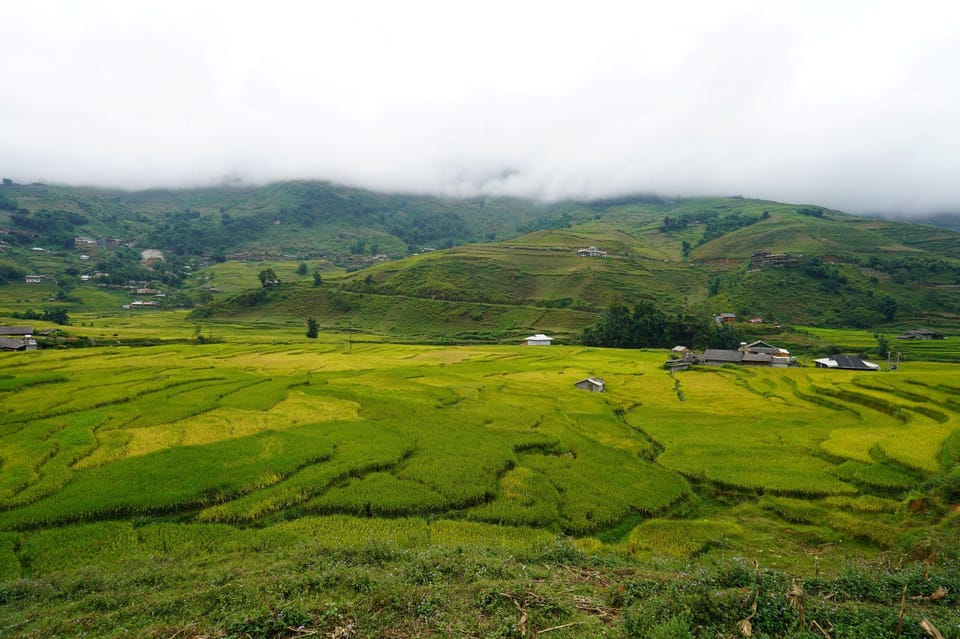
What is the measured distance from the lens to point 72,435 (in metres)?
23.3

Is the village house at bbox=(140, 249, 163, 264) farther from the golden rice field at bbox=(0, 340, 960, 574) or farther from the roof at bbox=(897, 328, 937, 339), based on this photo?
the roof at bbox=(897, 328, 937, 339)

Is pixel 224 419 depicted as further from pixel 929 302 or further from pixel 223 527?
pixel 929 302

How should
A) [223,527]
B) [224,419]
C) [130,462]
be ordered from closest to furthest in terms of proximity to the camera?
[223,527], [130,462], [224,419]

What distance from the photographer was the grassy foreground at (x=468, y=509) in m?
9.41

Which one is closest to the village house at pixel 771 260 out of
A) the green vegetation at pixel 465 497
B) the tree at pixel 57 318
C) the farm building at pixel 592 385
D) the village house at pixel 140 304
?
the green vegetation at pixel 465 497

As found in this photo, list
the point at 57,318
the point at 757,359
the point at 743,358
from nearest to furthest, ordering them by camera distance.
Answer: the point at 757,359 → the point at 743,358 → the point at 57,318

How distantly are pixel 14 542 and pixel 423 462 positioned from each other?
14095 millimetres

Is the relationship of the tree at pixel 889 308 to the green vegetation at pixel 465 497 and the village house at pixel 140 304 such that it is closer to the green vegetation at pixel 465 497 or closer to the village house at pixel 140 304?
the green vegetation at pixel 465 497

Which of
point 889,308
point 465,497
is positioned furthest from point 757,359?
point 889,308

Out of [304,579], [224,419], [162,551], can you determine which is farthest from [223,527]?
[224,419]

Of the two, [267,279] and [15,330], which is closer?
[15,330]

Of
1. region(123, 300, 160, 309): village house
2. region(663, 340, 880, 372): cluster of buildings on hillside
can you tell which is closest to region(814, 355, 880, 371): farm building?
region(663, 340, 880, 372): cluster of buildings on hillside

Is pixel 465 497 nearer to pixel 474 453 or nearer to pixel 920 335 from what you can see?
pixel 474 453

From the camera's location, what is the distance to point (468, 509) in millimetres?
18047
